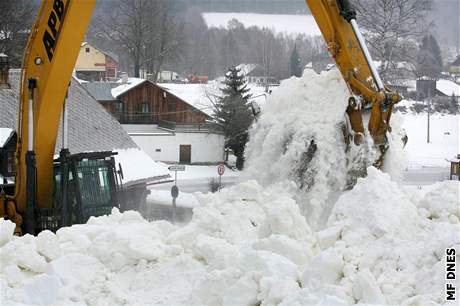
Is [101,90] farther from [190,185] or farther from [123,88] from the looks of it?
[190,185]

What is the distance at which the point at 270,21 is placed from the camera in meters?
95.9

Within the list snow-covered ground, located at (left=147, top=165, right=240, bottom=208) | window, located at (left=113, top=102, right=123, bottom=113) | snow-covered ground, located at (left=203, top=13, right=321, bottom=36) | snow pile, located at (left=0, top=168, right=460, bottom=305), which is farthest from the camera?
snow-covered ground, located at (left=203, top=13, right=321, bottom=36)

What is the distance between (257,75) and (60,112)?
1954 inches

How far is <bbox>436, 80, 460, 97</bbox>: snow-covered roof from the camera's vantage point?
5391cm

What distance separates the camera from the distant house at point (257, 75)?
5505 centimetres

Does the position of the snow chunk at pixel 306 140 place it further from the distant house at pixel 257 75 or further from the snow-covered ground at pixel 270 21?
the snow-covered ground at pixel 270 21

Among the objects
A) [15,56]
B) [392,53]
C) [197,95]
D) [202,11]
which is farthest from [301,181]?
[202,11]

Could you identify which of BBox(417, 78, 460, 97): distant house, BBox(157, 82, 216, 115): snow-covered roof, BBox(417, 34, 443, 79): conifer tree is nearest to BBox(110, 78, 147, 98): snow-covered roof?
BBox(157, 82, 216, 115): snow-covered roof

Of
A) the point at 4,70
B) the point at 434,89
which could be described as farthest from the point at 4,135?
the point at 434,89

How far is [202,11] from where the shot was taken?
280 ft

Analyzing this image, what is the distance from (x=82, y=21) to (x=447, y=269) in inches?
238

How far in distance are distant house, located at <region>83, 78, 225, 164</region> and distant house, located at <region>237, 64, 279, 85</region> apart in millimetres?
16877

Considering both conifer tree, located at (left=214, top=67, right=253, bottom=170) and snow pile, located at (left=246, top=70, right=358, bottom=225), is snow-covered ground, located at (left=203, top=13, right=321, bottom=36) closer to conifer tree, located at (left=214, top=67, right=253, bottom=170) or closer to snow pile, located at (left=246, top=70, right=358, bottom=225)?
conifer tree, located at (left=214, top=67, right=253, bottom=170)

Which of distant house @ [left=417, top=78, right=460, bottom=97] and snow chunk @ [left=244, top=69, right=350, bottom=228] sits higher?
distant house @ [left=417, top=78, right=460, bottom=97]
